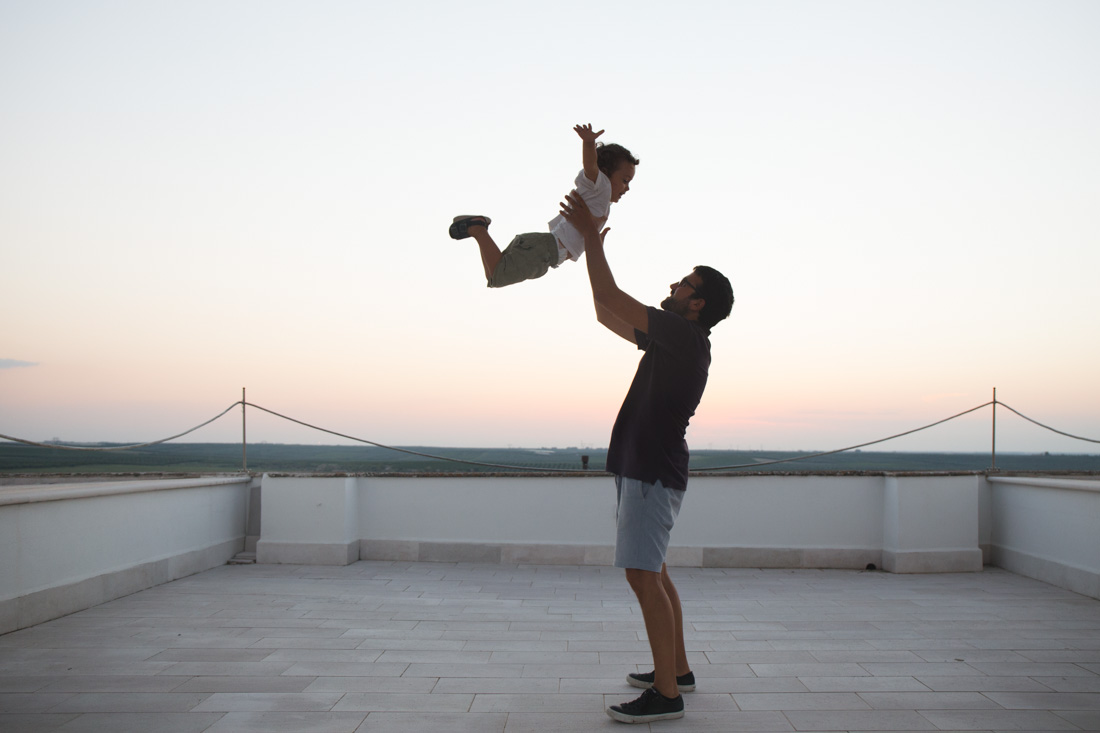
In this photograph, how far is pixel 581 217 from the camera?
204 cm

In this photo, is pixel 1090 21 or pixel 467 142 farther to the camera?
pixel 467 142

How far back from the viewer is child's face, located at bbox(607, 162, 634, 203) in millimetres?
2275

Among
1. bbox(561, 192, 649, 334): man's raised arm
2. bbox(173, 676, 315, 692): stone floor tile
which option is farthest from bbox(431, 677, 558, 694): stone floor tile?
bbox(561, 192, 649, 334): man's raised arm

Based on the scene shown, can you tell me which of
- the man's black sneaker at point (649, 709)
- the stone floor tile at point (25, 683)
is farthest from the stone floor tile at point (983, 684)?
the stone floor tile at point (25, 683)

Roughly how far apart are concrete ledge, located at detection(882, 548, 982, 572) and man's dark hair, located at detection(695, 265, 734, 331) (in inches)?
146

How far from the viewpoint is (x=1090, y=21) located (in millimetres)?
5348

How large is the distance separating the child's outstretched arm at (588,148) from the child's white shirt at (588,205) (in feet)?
0.08

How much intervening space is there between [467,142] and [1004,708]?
6003 mm

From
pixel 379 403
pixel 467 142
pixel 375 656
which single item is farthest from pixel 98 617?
pixel 379 403

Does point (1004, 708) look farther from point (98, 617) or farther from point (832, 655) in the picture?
point (98, 617)

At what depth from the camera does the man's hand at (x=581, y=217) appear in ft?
6.70

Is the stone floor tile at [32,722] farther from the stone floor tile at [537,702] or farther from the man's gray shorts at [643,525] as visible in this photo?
the man's gray shorts at [643,525]

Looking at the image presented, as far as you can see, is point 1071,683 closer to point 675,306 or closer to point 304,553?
point 675,306

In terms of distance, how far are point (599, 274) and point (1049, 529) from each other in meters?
4.53
